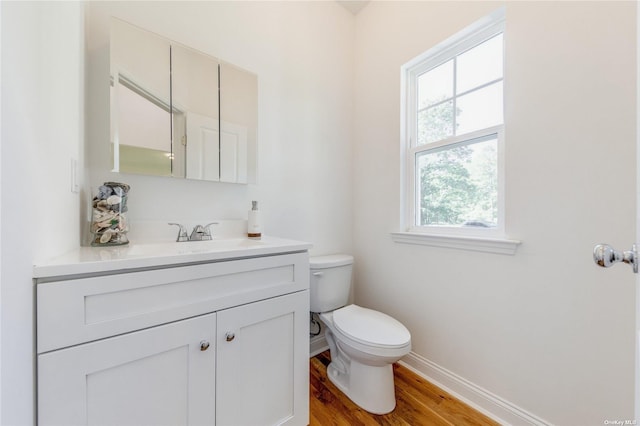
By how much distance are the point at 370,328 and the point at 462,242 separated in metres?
0.68

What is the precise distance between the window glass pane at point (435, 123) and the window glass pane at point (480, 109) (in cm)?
5

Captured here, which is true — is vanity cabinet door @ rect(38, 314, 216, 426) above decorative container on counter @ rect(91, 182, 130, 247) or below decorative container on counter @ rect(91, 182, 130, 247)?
below

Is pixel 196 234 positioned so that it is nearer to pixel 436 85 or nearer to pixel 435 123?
pixel 435 123

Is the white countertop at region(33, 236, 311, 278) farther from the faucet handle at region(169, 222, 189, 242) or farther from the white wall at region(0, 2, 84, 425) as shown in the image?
the faucet handle at region(169, 222, 189, 242)

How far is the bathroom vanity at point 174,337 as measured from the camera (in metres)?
0.62

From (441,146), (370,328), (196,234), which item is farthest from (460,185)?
(196,234)

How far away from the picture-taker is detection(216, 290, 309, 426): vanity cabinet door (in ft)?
2.88

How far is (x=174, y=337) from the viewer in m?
0.77

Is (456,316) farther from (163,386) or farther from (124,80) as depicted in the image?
(124,80)

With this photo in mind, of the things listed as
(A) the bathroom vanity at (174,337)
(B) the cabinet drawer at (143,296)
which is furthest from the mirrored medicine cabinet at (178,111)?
(B) the cabinet drawer at (143,296)

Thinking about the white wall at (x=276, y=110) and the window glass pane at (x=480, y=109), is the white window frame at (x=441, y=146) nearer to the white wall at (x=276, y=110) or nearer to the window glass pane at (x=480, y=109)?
the window glass pane at (x=480, y=109)

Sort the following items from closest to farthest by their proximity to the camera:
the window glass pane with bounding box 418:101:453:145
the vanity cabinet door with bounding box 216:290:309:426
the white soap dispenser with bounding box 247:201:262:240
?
the vanity cabinet door with bounding box 216:290:309:426, the white soap dispenser with bounding box 247:201:262:240, the window glass pane with bounding box 418:101:453:145

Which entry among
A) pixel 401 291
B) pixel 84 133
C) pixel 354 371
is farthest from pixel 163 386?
pixel 401 291

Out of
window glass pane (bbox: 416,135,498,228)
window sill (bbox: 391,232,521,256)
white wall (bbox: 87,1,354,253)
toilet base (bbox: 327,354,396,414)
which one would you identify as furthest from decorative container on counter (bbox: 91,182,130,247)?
window glass pane (bbox: 416,135,498,228)
